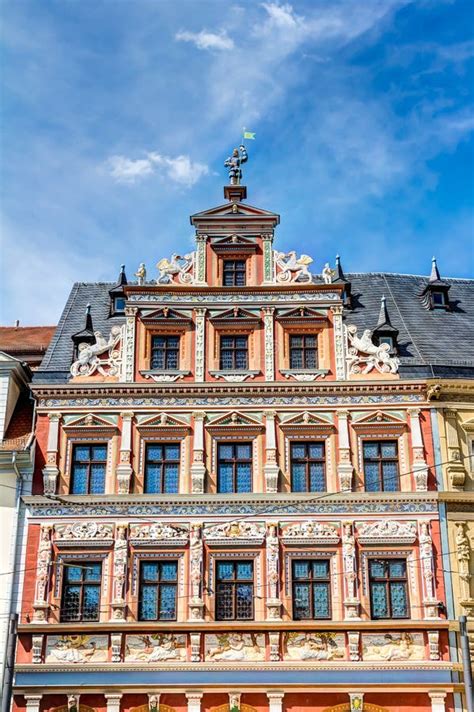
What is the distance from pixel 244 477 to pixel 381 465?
388 cm

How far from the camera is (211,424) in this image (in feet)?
89.1

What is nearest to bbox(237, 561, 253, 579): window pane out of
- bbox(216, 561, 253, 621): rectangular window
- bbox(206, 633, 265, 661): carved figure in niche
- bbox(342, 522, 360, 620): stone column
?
bbox(216, 561, 253, 621): rectangular window

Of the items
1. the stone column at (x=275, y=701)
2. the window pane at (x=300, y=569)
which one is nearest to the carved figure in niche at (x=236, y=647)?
the stone column at (x=275, y=701)

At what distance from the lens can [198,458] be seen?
2670cm

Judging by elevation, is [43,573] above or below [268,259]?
below

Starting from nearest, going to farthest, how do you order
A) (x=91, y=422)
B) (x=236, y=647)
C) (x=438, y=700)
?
1. (x=438, y=700)
2. (x=236, y=647)
3. (x=91, y=422)

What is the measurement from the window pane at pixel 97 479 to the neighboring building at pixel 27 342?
4.60m

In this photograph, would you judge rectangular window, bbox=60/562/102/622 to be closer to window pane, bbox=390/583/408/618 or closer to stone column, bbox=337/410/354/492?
stone column, bbox=337/410/354/492

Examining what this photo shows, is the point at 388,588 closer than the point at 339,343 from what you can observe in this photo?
Yes

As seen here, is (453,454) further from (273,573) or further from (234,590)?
(234,590)

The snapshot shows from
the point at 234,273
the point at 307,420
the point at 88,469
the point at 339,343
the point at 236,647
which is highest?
the point at 234,273

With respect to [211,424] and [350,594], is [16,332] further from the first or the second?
[350,594]

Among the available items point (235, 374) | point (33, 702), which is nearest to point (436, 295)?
point (235, 374)

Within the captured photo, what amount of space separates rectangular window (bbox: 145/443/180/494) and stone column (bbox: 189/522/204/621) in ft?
4.50
